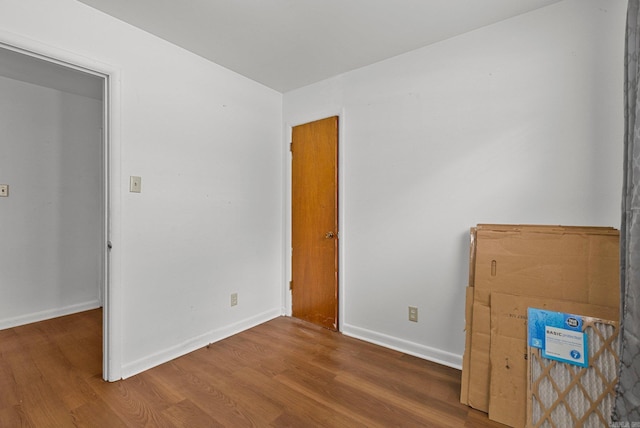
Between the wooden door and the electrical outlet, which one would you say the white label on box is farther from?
the wooden door

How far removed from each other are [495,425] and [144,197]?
265cm

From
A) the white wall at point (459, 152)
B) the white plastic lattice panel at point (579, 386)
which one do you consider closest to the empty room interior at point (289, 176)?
the white wall at point (459, 152)

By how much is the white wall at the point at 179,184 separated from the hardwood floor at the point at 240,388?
288 mm

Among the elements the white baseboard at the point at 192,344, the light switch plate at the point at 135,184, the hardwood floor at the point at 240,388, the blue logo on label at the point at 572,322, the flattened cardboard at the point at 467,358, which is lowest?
the hardwood floor at the point at 240,388

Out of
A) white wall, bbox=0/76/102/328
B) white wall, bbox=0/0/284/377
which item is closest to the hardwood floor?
white wall, bbox=0/0/284/377

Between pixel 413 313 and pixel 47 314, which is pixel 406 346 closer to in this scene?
pixel 413 313

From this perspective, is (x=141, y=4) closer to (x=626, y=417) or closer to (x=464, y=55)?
(x=464, y=55)

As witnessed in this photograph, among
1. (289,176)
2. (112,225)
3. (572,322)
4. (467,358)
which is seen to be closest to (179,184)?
(112,225)

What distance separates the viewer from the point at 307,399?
184cm

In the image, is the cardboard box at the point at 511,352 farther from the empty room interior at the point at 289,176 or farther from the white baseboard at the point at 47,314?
the white baseboard at the point at 47,314

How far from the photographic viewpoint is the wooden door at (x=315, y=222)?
2.86 metres

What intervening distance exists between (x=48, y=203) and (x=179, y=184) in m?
1.98

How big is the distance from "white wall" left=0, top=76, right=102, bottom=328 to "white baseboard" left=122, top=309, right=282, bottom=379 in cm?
189

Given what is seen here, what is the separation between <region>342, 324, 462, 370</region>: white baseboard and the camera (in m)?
2.20
